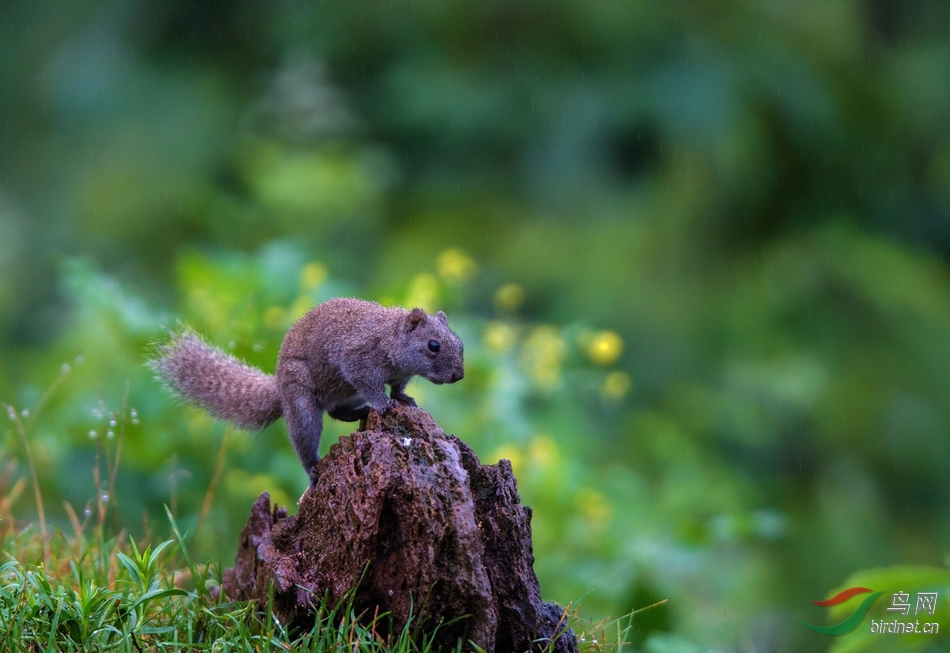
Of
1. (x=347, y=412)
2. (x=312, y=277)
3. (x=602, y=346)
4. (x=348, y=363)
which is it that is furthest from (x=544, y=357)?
(x=348, y=363)

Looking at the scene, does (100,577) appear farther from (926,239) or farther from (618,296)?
(926,239)

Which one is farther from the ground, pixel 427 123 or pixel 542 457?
pixel 427 123

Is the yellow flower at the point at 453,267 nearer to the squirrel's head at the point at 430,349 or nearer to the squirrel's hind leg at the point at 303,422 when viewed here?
the squirrel's head at the point at 430,349

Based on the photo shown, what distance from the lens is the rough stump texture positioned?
2912 mm

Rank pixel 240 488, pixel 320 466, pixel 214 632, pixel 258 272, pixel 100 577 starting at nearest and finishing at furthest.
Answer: pixel 214 632, pixel 320 466, pixel 100 577, pixel 240 488, pixel 258 272

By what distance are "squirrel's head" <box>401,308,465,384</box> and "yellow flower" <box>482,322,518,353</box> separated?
2.36 meters

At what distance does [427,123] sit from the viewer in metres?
Answer: 9.21

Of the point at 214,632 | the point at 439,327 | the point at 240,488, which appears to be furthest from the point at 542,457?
the point at 214,632

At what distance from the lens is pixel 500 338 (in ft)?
20.1

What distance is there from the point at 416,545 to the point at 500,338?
3267mm

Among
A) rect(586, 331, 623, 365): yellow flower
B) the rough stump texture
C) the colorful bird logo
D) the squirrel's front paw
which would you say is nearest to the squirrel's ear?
the squirrel's front paw

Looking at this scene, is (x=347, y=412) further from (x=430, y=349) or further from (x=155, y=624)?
(x=155, y=624)

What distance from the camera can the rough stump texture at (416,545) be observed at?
291 centimetres

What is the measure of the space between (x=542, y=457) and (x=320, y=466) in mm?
2742
